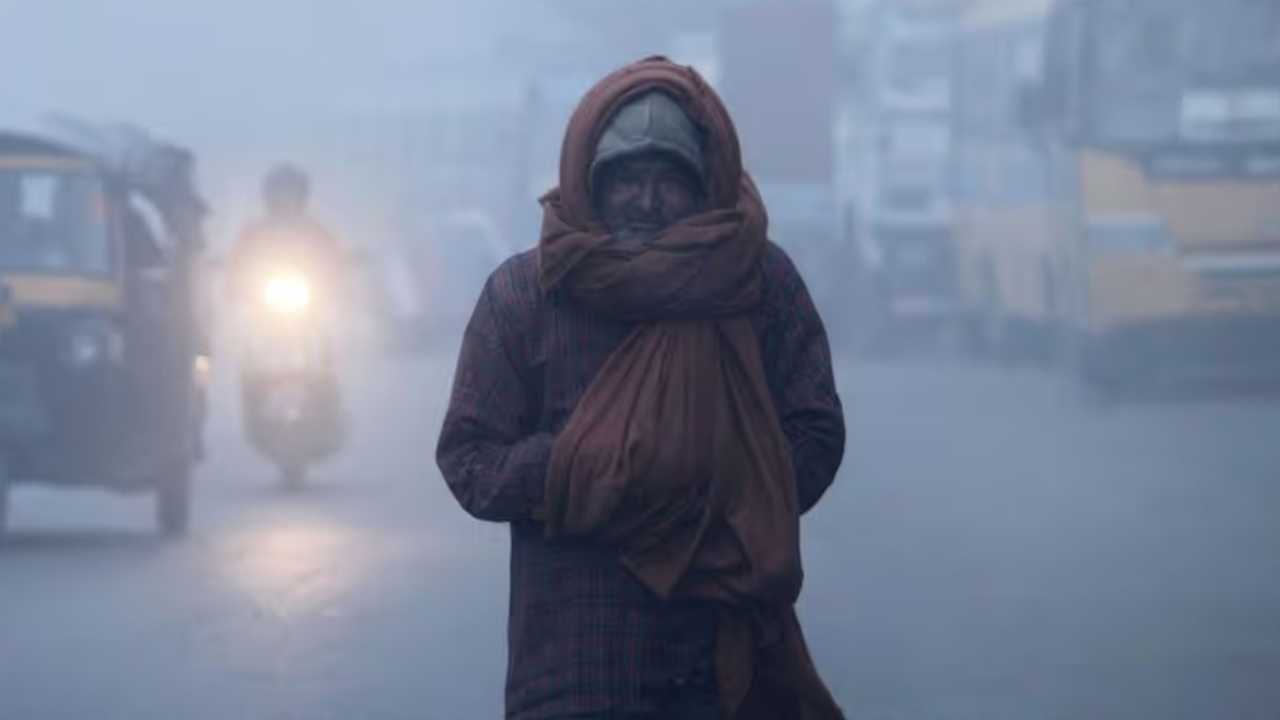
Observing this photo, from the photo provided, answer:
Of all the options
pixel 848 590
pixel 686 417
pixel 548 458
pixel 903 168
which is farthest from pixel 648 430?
pixel 903 168

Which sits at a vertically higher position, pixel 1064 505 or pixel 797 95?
pixel 797 95

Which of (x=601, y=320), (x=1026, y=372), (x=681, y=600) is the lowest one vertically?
(x=1026, y=372)

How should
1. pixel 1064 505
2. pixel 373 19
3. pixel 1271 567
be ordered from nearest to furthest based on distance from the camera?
pixel 1271 567 < pixel 1064 505 < pixel 373 19

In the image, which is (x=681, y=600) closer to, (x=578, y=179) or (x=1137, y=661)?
(x=578, y=179)

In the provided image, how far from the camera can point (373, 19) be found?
5956 cm

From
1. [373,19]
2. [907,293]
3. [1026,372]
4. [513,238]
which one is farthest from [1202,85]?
[373,19]

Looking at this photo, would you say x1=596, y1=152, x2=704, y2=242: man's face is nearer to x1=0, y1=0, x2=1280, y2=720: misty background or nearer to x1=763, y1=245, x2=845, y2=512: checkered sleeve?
x1=763, y1=245, x2=845, y2=512: checkered sleeve

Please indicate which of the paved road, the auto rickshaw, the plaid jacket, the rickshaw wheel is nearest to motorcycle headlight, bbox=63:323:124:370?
the auto rickshaw

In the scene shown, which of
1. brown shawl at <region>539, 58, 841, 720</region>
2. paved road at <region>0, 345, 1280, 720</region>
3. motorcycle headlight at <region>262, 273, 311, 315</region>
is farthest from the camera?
motorcycle headlight at <region>262, 273, 311, 315</region>

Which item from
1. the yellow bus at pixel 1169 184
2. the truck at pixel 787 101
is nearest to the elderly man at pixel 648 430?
the yellow bus at pixel 1169 184

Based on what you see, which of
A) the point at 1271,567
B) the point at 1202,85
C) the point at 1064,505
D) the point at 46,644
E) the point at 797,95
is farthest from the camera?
the point at 797,95

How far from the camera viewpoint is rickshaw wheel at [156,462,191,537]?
1408 centimetres

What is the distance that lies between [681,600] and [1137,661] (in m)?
5.67

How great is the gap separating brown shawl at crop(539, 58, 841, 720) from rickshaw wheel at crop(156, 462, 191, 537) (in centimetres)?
1003
